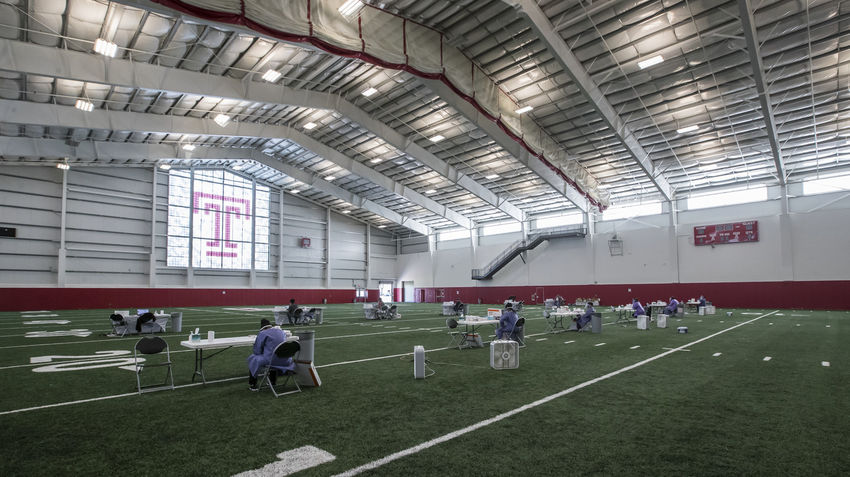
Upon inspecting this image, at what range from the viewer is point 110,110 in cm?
2166

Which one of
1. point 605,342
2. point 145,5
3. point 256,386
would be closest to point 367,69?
point 145,5

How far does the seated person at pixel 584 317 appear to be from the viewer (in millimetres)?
15843

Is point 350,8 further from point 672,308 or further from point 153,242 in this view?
point 153,242

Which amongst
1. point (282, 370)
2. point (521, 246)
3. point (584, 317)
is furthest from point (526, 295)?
point (282, 370)

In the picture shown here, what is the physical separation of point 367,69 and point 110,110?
496 inches

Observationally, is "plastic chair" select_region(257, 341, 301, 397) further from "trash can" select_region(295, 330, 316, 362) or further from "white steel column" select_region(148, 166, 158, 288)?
"white steel column" select_region(148, 166, 158, 288)

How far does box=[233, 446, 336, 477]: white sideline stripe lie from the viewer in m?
3.90

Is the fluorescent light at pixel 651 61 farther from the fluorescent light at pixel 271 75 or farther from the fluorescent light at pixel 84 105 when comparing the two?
the fluorescent light at pixel 84 105

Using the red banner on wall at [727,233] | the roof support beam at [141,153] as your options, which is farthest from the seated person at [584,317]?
the roof support beam at [141,153]

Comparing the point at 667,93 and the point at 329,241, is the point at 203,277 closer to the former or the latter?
the point at 329,241

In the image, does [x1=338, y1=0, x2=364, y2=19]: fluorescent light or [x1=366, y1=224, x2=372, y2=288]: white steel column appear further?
[x1=366, y1=224, x2=372, y2=288]: white steel column

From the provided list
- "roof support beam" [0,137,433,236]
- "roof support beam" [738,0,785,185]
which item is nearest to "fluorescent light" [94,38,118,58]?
"roof support beam" [0,137,433,236]

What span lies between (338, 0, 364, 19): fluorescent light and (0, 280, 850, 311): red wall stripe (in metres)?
27.9

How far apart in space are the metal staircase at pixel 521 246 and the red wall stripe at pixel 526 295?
175 cm
